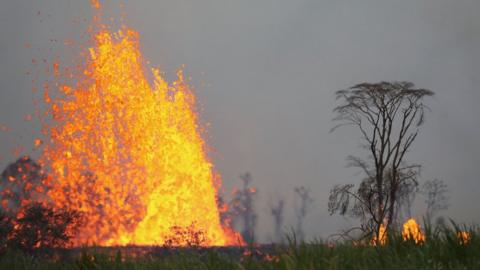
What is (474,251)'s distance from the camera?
25.3ft

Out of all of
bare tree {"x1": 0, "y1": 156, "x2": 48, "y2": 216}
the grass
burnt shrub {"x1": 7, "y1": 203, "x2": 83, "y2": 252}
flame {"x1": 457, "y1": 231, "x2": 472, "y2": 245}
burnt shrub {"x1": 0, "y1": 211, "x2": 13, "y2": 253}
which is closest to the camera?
the grass

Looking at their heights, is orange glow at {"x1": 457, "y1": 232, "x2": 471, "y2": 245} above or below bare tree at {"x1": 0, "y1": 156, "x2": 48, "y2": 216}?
below

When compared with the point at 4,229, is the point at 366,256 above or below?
below

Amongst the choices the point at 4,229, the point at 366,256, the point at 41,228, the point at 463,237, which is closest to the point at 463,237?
the point at 463,237

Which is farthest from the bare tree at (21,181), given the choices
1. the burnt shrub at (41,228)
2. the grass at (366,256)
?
the grass at (366,256)

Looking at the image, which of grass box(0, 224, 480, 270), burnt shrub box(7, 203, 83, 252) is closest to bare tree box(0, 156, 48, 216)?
burnt shrub box(7, 203, 83, 252)

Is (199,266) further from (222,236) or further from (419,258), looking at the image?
(222,236)

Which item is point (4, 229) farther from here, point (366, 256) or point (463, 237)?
point (463, 237)

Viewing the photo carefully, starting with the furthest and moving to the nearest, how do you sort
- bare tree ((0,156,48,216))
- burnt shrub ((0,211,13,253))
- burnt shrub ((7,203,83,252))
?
1. bare tree ((0,156,48,216))
2. burnt shrub ((7,203,83,252))
3. burnt shrub ((0,211,13,253))

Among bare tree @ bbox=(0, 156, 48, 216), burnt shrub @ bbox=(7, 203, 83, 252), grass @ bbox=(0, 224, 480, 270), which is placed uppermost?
bare tree @ bbox=(0, 156, 48, 216)

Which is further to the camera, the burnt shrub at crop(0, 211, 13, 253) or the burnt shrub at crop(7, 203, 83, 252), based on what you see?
the burnt shrub at crop(7, 203, 83, 252)

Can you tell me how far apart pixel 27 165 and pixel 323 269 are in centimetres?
5994

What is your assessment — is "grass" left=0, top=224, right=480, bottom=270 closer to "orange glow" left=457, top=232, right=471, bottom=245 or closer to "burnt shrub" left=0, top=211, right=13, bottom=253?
"orange glow" left=457, top=232, right=471, bottom=245

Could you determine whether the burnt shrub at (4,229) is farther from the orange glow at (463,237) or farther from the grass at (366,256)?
the orange glow at (463,237)
